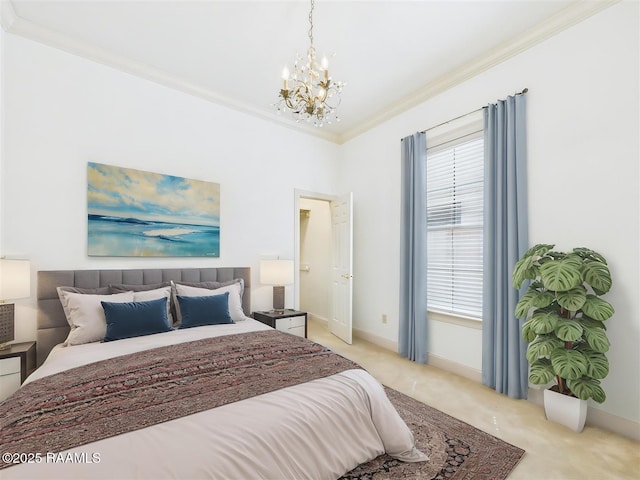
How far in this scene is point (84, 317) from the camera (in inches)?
97.6

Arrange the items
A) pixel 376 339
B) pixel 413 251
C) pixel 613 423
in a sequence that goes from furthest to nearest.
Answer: pixel 376 339
pixel 413 251
pixel 613 423

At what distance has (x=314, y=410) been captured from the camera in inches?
60.9

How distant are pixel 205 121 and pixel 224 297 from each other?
2114 millimetres

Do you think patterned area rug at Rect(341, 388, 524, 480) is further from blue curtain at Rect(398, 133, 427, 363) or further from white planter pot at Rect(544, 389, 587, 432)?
blue curtain at Rect(398, 133, 427, 363)

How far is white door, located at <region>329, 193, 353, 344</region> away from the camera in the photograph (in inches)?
172

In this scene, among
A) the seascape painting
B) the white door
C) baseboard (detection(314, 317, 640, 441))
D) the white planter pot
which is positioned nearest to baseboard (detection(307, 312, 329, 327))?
the white door

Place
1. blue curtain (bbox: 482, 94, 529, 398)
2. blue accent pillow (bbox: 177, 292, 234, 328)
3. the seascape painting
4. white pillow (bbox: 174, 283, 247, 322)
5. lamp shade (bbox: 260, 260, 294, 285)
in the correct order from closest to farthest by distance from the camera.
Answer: blue curtain (bbox: 482, 94, 529, 398) → blue accent pillow (bbox: 177, 292, 234, 328) → the seascape painting → white pillow (bbox: 174, 283, 247, 322) → lamp shade (bbox: 260, 260, 294, 285)

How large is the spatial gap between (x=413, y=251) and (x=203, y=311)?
2.41 m

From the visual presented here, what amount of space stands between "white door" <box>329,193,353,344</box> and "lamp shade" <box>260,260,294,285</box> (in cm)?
96

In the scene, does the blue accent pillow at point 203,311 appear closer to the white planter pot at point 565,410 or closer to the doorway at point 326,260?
the doorway at point 326,260

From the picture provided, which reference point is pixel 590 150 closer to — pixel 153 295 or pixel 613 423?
pixel 613 423

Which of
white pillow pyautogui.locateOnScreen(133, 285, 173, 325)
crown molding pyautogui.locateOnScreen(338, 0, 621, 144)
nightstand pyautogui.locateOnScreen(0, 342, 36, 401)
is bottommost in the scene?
nightstand pyautogui.locateOnScreen(0, 342, 36, 401)

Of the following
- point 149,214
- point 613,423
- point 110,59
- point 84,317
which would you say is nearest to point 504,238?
point 613,423

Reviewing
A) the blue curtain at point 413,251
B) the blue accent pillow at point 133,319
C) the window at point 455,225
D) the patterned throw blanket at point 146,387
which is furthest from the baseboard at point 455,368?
the blue accent pillow at point 133,319
